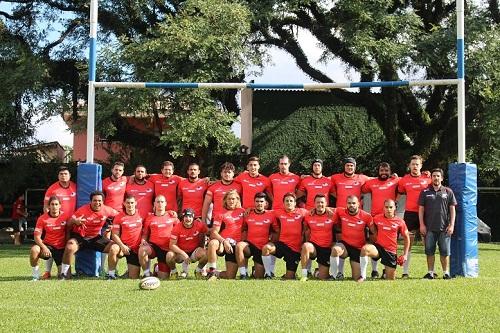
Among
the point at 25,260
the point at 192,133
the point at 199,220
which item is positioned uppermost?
the point at 192,133

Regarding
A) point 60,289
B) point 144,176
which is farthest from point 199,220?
point 60,289

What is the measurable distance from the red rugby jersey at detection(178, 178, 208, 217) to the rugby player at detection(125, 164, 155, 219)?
443 mm

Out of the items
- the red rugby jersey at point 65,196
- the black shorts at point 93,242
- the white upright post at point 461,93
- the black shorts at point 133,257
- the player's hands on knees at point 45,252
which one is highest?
the white upright post at point 461,93

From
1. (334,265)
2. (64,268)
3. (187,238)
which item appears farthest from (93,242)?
(334,265)

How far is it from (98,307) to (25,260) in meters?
7.29

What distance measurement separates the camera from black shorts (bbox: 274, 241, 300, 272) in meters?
9.14

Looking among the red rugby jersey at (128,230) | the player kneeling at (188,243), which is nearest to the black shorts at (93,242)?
the red rugby jersey at (128,230)

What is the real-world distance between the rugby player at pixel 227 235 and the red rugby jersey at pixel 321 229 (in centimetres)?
89

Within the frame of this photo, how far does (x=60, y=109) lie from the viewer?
18.1 metres

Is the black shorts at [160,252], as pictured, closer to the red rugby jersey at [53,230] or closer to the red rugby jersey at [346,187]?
the red rugby jersey at [53,230]

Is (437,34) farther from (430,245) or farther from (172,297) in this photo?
(172,297)

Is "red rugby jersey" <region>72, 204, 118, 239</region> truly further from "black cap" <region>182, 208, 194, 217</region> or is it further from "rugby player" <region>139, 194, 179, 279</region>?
"black cap" <region>182, 208, 194, 217</region>

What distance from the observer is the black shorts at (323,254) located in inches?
360

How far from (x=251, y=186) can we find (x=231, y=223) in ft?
2.36
